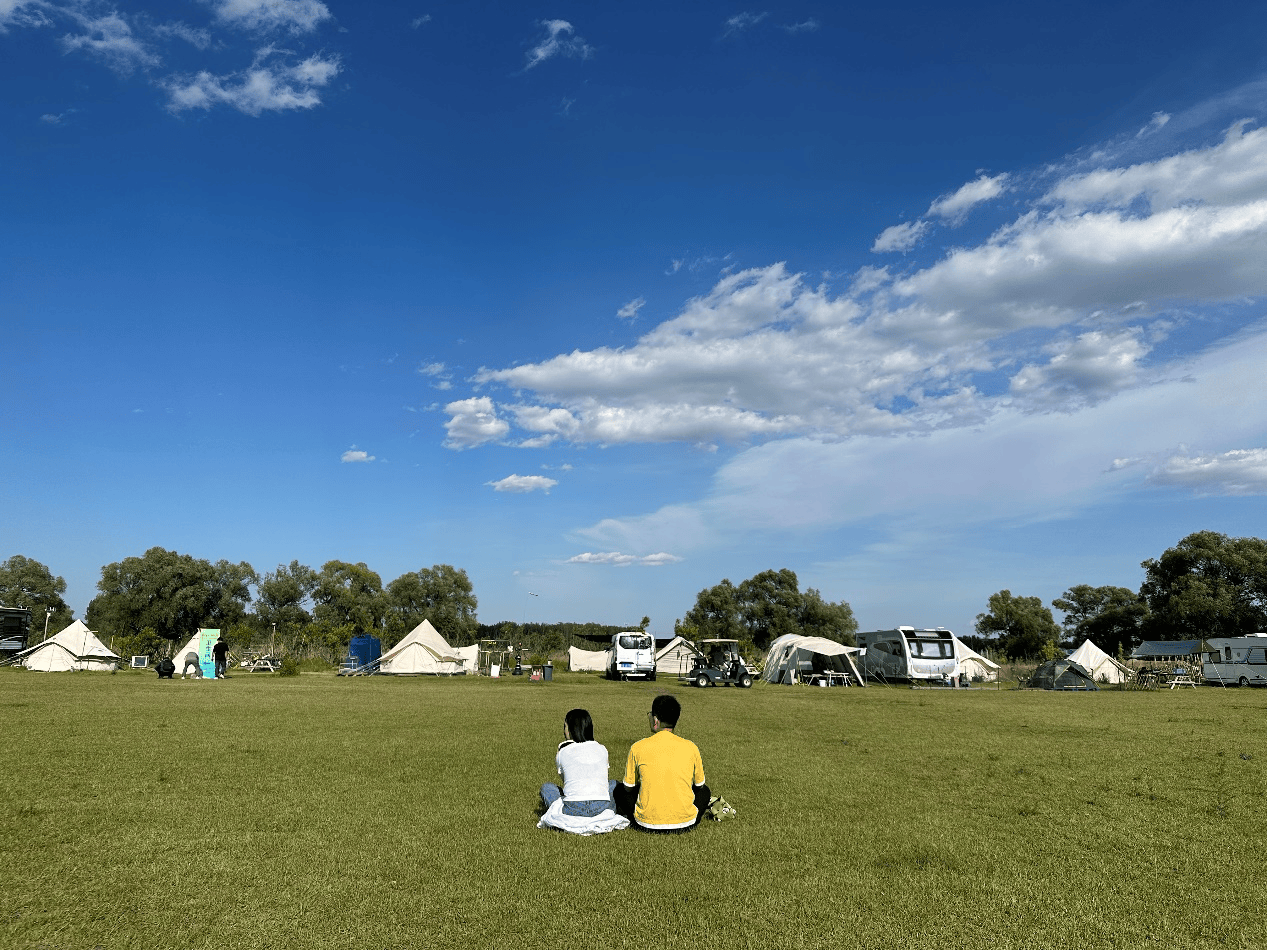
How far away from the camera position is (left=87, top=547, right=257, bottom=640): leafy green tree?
70.4 metres

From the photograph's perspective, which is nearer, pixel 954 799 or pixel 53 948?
pixel 53 948

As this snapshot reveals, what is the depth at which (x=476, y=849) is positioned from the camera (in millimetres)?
6969

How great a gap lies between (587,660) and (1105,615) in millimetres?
52462

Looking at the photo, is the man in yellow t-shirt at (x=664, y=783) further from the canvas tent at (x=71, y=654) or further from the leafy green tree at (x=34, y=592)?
the leafy green tree at (x=34, y=592)

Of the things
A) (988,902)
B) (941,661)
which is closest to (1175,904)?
(988,902)

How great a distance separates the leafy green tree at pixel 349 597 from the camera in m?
83.5

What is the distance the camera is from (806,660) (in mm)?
44406

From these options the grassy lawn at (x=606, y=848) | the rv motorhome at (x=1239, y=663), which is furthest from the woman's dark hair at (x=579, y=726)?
the rv motorhome at (x=1239, y=663)

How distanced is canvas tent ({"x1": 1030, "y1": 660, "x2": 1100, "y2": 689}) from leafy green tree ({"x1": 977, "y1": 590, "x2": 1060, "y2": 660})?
40455 mm

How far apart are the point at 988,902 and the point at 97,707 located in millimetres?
21137

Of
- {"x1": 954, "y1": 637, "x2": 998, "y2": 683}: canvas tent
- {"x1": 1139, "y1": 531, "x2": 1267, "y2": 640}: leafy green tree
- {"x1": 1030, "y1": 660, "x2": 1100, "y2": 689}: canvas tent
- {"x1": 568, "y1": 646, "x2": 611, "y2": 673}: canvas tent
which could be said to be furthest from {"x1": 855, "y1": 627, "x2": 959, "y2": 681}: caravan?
{"x1": 1139, "y1": 531, "x2": 1267, "y2": 640}: leafy green tree

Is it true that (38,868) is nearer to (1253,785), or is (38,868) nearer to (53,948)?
(53,948)

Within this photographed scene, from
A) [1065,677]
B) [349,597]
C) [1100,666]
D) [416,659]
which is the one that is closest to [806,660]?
[1065,677]

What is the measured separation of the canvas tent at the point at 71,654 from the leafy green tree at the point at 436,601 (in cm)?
4014
